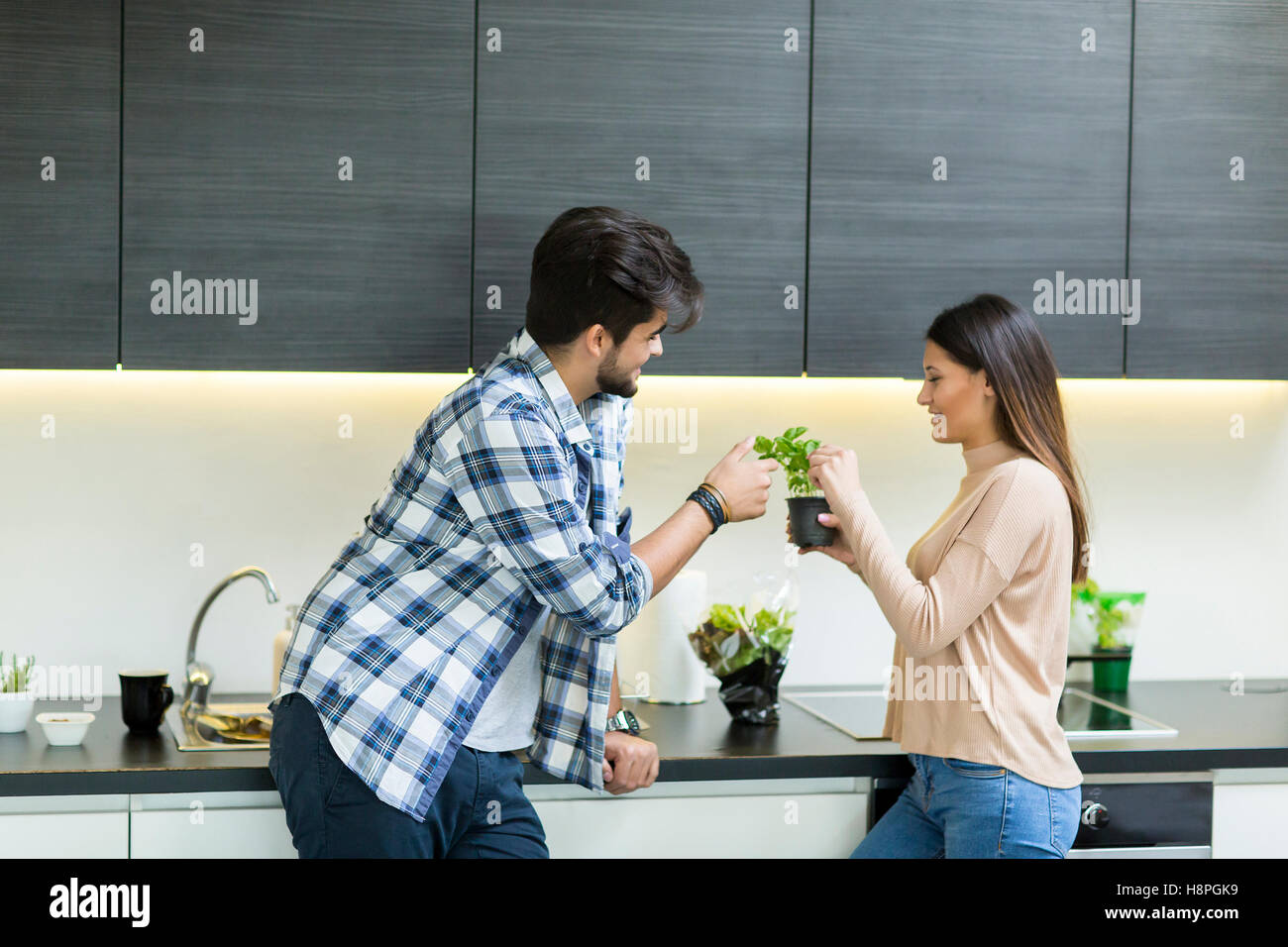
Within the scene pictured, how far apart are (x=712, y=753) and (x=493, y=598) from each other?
1.80ft

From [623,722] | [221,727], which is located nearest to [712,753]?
[623,722]

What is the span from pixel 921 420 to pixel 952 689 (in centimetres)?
101

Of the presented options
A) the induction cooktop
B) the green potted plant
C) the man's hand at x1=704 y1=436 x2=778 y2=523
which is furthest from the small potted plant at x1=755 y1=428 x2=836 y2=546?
the green potted plant

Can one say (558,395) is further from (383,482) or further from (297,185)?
(383,482)

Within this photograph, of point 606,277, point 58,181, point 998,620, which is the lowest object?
point 998,620

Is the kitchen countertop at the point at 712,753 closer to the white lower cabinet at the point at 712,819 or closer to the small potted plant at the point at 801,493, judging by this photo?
the white lower cabinet at the point at 712,819

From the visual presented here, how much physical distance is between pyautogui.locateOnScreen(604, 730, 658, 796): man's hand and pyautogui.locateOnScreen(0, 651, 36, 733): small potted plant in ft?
3.24

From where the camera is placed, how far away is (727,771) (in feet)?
5.95

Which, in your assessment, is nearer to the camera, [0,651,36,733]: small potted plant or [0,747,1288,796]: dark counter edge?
[0,747,1288,796]: dark counter edge

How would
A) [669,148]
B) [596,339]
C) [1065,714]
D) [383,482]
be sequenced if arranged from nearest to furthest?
[596,339]
[669,148]
[1065,714]
[383,482]

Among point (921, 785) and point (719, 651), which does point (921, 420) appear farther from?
point (921, 785)

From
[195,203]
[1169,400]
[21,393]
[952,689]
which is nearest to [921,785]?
[952,689]

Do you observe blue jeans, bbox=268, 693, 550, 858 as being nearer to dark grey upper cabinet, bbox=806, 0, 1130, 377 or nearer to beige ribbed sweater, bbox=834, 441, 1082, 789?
beige ribbed sweater, bbox=834, 441, 1082, 789

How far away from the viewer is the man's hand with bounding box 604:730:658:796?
1684 mm
